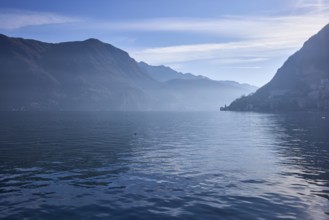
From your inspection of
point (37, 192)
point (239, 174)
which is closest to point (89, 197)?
point (37, 192)

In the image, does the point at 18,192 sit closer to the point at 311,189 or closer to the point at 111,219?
the point at 111,219

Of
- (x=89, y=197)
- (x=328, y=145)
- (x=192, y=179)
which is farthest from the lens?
(x=328, y=145)

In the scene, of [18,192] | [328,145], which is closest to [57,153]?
[18,192]

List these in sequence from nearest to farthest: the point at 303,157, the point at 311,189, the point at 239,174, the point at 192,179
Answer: the point at 311,189 → the point at 192,179 → the point at 239,174 → the point at 303,157

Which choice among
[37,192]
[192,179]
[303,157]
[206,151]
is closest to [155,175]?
[192,179]

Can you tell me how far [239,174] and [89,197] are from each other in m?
18.8

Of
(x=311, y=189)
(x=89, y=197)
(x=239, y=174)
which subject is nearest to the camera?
(x=89, y=197)

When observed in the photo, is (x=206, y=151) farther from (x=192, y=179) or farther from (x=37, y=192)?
(x=37, y=192)

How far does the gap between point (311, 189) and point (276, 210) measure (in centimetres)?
832

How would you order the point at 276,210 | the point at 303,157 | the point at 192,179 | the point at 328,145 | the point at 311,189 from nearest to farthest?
the point at 276,210 → the point at 311,189 → the point at 192,179 → the point at 303,157 → the point at 328,145

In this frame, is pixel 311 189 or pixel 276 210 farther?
pixel 311 189

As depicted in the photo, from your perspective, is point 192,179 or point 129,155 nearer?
point 192,179

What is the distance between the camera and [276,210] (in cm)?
2330

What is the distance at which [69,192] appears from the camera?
27656mm
